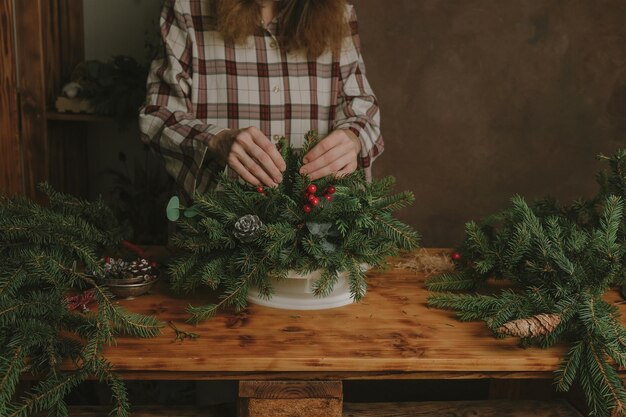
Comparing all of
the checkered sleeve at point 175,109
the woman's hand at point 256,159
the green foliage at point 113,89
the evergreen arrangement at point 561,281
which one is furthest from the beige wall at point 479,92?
the woman's hand at point 256,159

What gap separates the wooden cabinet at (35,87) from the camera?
7.77 ft

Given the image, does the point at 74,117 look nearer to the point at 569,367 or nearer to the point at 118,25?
the point at 118,25

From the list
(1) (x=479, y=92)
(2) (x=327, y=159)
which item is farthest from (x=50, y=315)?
(1) (x=479, y=92)

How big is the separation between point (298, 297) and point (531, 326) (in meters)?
0.48

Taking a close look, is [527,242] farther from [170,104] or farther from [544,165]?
[544,165]

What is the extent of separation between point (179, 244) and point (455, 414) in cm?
79

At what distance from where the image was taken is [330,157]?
1.41m

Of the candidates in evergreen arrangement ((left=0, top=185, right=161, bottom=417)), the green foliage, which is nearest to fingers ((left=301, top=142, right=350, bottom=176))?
evergreen arrangement ((left=0, top=185, right=161, bottom=417))

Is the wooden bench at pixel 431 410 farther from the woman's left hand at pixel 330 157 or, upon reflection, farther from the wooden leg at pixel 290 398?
the woman's left hand at pixel 330 157

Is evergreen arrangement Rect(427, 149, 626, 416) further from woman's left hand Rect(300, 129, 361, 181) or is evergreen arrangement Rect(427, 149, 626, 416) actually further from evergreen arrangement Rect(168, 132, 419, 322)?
woman's left hand Rect(300, 129, 361, 181)

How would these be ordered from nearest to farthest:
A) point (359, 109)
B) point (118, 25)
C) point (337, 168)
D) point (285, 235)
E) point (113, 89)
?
1. point (285, 235)
2. point (337, 168)
3. point (359, 109)
4. point (113, 89)
5. point (118, 25)

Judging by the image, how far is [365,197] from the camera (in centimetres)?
129

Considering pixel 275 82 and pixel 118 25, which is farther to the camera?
pixel 118 25

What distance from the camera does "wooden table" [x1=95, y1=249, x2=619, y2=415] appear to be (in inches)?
42.3
